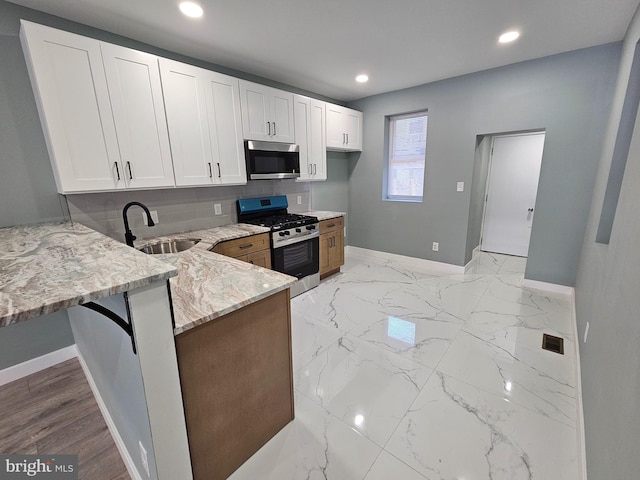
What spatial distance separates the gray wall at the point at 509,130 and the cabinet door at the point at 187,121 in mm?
2812

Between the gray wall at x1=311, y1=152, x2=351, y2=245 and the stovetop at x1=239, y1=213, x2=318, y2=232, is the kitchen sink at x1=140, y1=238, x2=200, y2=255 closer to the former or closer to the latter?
the stovetop at x1=239, y1=213, x2=318, y2=232

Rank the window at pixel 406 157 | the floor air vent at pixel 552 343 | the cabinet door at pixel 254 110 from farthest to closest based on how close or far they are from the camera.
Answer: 1. the window at pixel 406 157
2. the cabinet door at pixel 254 110
3. the floor air vent at pixel 552 343

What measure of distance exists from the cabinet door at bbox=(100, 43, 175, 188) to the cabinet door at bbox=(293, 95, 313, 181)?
1584 mm

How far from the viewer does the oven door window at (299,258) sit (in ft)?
10.2

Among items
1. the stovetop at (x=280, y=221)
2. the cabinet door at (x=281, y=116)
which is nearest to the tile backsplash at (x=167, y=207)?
the stovetop at (x=280, y=221)

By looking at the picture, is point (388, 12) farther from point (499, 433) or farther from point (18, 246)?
point (499, 433)

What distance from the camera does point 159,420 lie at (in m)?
1.03

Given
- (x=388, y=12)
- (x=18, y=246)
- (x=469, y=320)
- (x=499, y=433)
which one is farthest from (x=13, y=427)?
(x=388, y=12)

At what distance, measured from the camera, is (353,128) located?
14.4 feet

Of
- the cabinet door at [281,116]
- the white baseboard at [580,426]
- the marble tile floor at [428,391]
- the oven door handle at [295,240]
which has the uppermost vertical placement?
the cabinet door at [281,116]

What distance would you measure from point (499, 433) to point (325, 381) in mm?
1082

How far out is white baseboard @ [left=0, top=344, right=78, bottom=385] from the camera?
6.80 ft

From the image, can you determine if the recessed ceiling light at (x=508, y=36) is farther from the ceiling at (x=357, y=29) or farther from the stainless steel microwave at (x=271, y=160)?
the stainless steel microwave at (x=271, y=160)

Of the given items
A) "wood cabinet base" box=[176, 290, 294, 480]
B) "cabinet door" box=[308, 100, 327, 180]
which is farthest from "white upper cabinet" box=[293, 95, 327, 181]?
"wood cabinet base" box=[176, 290, 294, 480]
